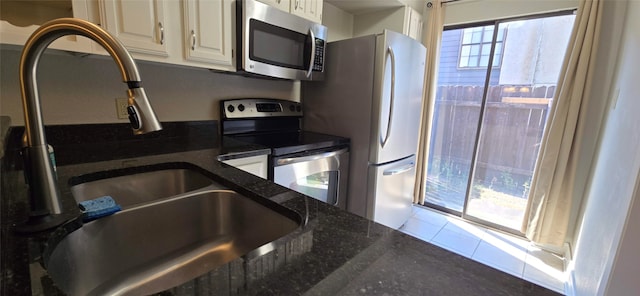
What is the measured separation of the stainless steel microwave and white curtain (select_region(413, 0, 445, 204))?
4.22 ft

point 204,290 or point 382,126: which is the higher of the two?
point 382,126

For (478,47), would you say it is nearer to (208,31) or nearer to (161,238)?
(208,31)

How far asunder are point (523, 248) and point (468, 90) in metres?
1.52

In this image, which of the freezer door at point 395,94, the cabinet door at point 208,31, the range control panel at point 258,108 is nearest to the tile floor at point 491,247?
the freezer door at point 395,94

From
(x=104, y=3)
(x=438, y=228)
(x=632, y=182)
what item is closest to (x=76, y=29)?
(x=104, y=3)

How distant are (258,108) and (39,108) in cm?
160

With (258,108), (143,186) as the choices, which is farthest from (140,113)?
(258,108)

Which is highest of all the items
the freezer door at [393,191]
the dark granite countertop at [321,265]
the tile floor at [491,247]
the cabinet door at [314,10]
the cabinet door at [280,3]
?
the cabinet door at [314,10]

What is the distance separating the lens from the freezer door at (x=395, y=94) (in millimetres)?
1954

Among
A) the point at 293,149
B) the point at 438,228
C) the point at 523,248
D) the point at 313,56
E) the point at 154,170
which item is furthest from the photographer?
the point at 438,228

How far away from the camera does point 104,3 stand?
1135 mm

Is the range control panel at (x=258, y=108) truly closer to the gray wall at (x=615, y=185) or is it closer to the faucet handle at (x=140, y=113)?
the faucet handle at (x=140, y=113)

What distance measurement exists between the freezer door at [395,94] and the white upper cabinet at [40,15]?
1.60 m

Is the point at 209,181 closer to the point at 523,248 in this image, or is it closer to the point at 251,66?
the point at 251,66
